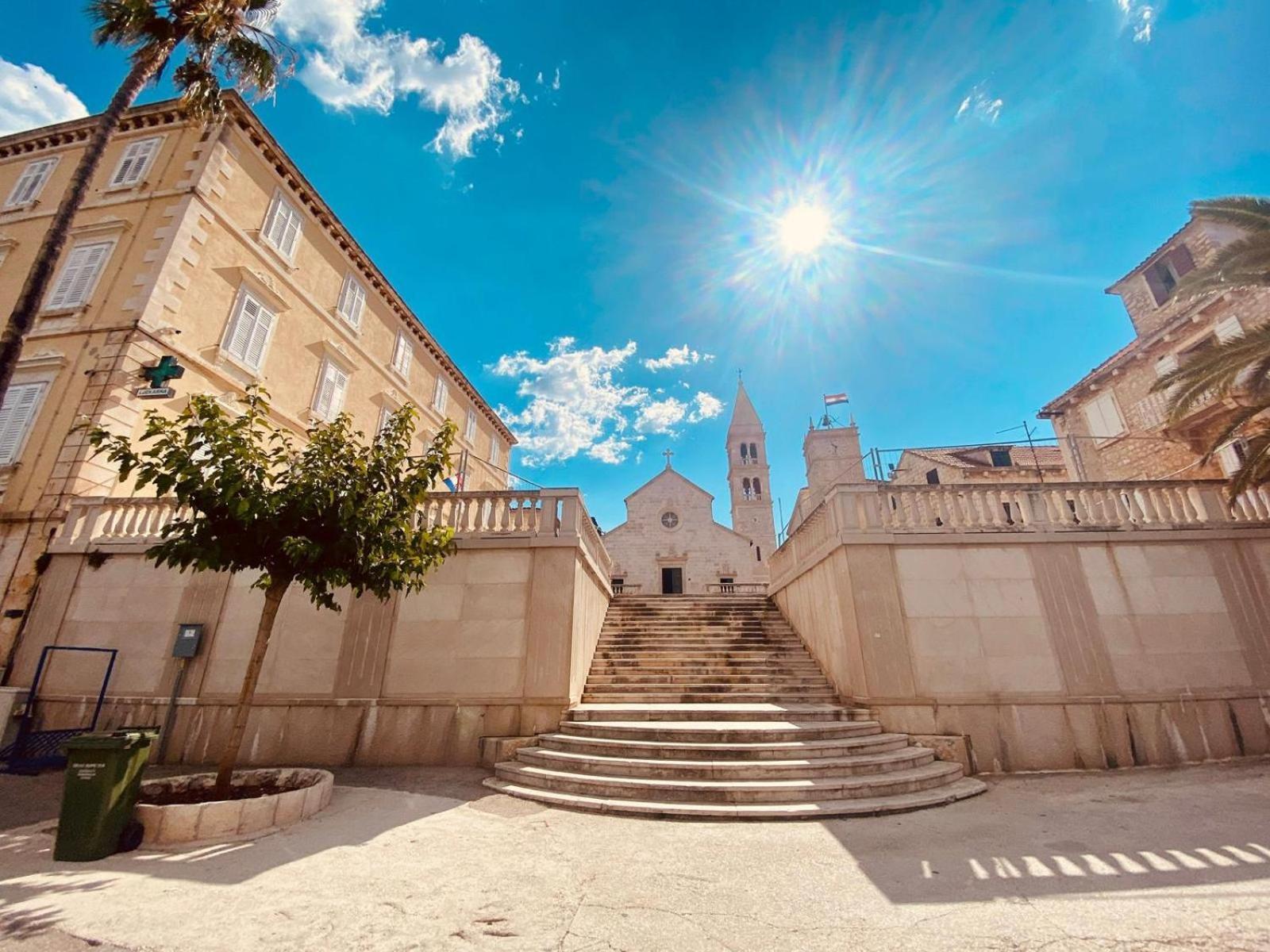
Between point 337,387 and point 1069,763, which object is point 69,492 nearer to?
point 337,387

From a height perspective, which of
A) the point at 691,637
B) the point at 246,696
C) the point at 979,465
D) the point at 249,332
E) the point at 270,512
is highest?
the point at 979,465

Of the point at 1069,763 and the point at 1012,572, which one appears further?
the point at 1012,572

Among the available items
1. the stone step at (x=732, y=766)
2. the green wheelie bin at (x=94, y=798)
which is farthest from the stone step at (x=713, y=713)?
the green wheelie bin at (x=94, y=798)

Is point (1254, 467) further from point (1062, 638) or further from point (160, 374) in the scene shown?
point (160, 374)

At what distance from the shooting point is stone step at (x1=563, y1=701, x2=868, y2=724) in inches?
323

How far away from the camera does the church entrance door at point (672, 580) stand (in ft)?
102

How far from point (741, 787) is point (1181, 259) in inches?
801

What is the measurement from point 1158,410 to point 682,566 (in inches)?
873

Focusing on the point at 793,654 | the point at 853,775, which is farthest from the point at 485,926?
the point at 793,654

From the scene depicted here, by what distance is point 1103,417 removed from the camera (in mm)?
16625

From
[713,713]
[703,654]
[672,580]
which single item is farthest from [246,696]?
[672,580]

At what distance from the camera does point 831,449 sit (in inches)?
1453

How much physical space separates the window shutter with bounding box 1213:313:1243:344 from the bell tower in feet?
77.4

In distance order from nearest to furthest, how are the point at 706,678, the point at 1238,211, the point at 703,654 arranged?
the point at 1238,211, the point at 706,678, the point at 703,654
